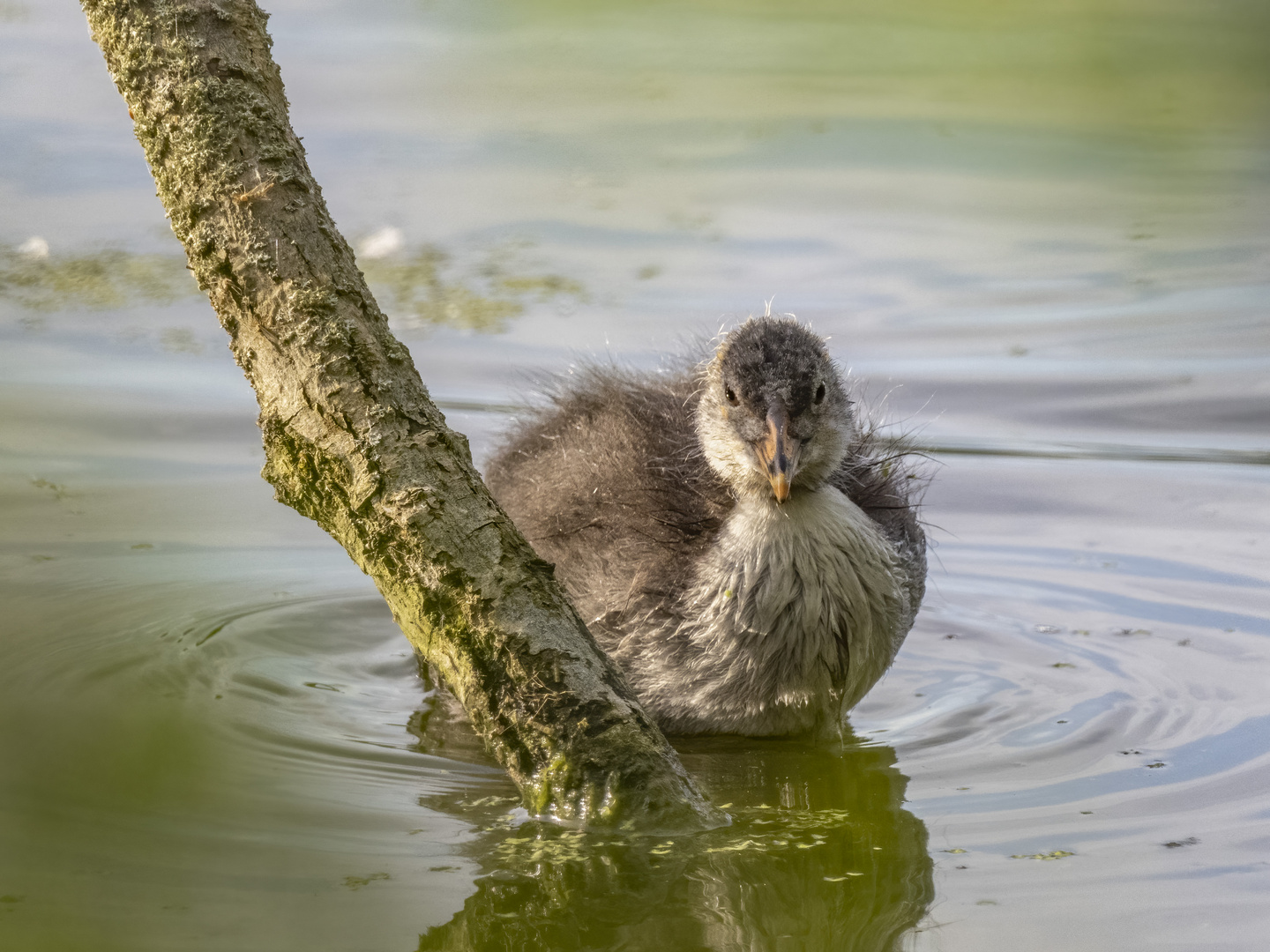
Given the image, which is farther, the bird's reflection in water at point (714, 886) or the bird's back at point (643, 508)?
the bird's back at point (643, 508)

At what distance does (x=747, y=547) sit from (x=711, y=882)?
1230mm

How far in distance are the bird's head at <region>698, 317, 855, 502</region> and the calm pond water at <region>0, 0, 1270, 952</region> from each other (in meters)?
0.87

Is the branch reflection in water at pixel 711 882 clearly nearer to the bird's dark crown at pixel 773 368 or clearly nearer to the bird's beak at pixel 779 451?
the bird's beak at pixel 779 451

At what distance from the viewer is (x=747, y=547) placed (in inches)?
175

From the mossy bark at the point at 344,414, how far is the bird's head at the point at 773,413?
3.34 ft

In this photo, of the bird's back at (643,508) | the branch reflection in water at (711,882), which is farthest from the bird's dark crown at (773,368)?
the branch reflection in water at (711,882)

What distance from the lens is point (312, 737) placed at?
435 cm

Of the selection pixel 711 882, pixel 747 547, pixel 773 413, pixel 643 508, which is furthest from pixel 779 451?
pixel 711 882

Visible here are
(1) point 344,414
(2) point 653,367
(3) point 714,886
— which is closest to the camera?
(1) point 344,414

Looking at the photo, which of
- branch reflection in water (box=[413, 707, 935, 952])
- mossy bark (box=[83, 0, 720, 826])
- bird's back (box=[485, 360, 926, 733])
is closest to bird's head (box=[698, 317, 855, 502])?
bird's back (box=[485, 360, 926, 733])

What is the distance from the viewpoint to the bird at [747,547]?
4.36 m

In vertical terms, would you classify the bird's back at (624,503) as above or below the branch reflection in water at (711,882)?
above

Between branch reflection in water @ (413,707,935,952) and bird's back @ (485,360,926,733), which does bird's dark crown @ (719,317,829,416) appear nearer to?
bird's back @ (485,360,926,733)

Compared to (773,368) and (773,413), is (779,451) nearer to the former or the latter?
(773,413)
